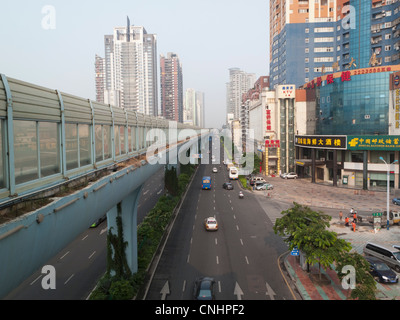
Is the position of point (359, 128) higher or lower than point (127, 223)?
higher

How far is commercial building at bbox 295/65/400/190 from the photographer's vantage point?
5172 centimetres

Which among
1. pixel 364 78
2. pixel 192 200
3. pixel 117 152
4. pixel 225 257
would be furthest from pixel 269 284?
pixel 364 78

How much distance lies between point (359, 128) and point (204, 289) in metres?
47.2

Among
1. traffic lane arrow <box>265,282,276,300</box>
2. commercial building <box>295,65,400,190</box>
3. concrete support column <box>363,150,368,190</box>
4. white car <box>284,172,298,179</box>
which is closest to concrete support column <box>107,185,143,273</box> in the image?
traffic lane arrow <box>265,282,276,300</box>

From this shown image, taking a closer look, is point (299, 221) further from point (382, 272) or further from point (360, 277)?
point (382, 272)

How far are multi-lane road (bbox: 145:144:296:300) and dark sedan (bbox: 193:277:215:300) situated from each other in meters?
0.55

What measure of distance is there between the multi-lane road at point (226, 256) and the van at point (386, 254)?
6020 millimetres

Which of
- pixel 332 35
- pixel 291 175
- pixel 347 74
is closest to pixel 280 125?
pixel 291 175

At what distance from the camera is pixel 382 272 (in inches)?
807

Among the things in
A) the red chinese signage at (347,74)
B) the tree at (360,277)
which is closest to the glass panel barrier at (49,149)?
the tree at (360,277)

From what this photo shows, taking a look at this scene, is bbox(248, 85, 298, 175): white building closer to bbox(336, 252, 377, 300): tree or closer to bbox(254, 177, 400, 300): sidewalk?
bbox(254, 177, 400, 300): sidewalk

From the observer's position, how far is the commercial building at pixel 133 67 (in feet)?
509
